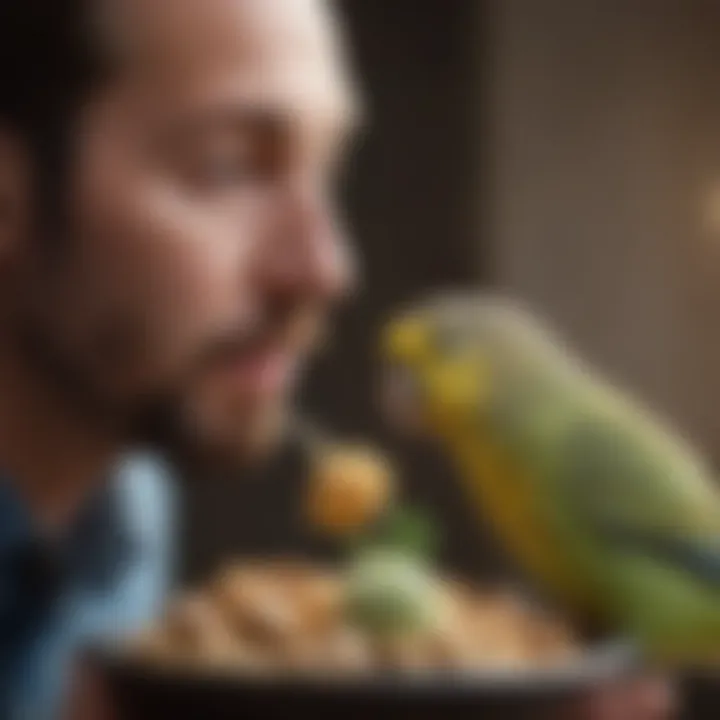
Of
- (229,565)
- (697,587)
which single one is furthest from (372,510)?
(697,587)

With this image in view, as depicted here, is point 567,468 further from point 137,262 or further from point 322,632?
→ point 137,262

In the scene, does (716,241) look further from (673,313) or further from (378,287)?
(378,287)

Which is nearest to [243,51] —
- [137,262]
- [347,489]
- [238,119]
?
[238,119]

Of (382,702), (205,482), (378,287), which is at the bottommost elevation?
(382,702)

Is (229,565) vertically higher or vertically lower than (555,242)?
lower

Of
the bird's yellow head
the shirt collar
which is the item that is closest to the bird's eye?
the bird's yellow head

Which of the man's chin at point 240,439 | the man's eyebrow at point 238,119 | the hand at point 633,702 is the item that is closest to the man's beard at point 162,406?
the man's chin at point 240,439

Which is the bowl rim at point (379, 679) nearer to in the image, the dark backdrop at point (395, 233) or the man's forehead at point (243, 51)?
the dark backdrop at point (395, 233)
